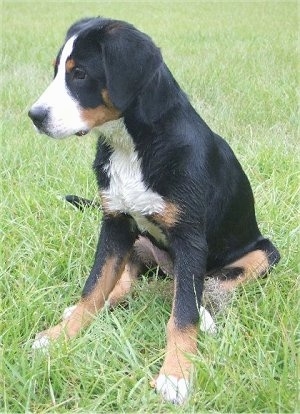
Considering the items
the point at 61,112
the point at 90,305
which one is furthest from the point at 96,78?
the point at 90,305

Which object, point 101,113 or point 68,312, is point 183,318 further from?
point 101,113

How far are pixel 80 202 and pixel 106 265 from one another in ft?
2.89

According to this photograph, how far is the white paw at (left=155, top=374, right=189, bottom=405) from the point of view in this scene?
86.1 inches

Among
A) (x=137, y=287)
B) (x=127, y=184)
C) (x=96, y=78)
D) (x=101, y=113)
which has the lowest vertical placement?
(x=137, y=287)

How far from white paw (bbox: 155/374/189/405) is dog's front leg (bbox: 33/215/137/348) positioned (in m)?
0.54

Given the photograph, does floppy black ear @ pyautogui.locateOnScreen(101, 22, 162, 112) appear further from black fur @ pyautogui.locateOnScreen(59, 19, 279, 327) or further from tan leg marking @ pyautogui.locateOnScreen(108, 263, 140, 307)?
tan leg marking @ pyautogui.locateOnScreen(108, 263, 140, 307)

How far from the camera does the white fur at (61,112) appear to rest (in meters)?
2.40

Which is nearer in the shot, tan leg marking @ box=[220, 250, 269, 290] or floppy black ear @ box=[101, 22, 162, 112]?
floppy black ear @ box=[101, 22, 162, 112]

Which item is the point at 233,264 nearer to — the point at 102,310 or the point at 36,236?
the point at 102,310

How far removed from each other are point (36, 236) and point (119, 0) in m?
9.28

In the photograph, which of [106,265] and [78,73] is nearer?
[78,73]

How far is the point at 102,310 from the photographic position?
2691 millimetres

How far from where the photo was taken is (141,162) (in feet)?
8.34

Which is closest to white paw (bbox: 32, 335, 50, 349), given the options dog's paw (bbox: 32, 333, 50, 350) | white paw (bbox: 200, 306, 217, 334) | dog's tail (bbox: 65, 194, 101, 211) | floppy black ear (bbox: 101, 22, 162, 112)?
dog's paw (bbox: 32, 333, 50, 350)
